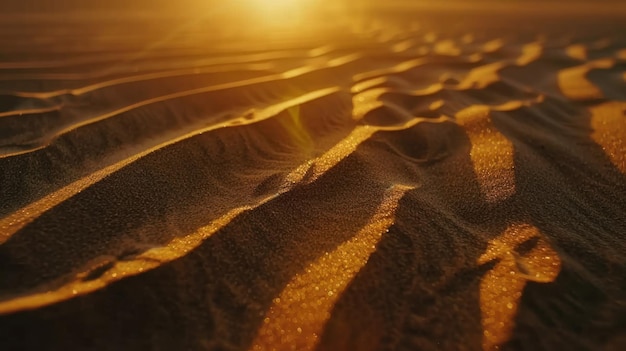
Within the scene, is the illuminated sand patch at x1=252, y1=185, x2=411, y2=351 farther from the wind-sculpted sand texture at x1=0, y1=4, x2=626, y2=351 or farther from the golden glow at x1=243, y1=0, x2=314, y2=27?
the golden glow at x1=243, y1=0, x2=314, y2=27

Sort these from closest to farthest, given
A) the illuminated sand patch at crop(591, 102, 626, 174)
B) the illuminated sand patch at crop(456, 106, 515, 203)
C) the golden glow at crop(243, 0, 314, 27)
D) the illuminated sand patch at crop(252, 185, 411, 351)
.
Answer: the illuminated sand patch at crop(252, 185, 411, 351)
the illuminated sand patch at crop(456, 106, 515, 203)
the illuminated sand patch at crop(591, 102, 626, 174)
the golden glow at crop(243, 0, 314, 27)

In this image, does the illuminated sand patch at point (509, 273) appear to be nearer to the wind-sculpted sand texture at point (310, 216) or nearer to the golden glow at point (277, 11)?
the wind-sculpted sand texture at point (310, 216)

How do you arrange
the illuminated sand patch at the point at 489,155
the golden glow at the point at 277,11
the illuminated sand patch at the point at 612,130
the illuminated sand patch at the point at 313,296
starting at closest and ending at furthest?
the illuminated sand patch at the point at 313,296, the illuminated sand patch at the point at 489,155, the illuminated sand patch at the point at 612,130, the golden glow at the point at 277,11

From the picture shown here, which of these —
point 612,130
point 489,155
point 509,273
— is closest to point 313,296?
point 509,273

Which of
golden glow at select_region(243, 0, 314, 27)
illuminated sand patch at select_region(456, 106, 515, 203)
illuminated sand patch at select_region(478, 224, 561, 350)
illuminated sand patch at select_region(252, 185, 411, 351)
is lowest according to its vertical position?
illuminated sand patch at select_region(478, 224, 561, 350)

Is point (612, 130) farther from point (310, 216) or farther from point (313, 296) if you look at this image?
point (313, 296)

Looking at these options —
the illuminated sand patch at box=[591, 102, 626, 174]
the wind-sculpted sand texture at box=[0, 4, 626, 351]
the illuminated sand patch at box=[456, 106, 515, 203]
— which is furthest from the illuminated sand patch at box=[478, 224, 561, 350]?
the illuminated sand patch at box=[591, 102, 626, 174]

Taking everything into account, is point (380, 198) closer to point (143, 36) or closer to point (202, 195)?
point (202, 195)

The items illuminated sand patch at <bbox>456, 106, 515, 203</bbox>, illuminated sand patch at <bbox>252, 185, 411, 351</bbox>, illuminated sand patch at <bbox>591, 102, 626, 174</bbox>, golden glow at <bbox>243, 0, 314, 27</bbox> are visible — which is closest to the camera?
illuminated sand patch at <bbox>252, 185, 411, 351</bbox>

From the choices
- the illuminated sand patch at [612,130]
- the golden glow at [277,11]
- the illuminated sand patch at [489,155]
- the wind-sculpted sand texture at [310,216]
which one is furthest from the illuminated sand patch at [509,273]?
the golden glow at [277,11]
